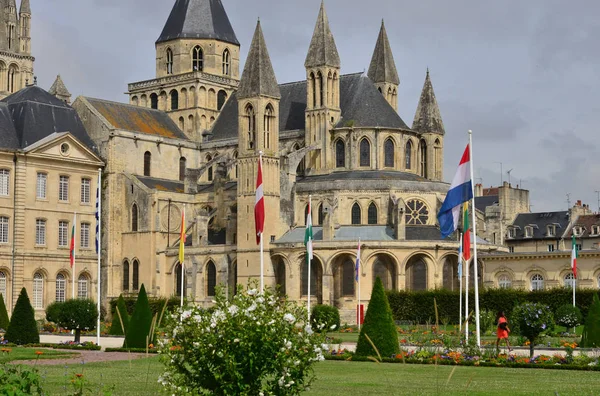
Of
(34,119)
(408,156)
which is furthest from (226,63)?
(34,119)

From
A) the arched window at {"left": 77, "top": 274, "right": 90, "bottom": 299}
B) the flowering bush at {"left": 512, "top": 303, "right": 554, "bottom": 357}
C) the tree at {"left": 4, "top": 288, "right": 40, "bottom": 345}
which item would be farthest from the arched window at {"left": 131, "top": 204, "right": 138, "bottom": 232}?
the flowering bush at {"left": 512, "top": 303, "right": 554, "bottom": 357}

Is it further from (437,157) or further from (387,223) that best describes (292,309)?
(437,157)

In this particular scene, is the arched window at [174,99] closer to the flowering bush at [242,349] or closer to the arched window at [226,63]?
the arched window at [226,63]

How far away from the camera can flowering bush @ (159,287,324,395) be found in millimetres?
16344

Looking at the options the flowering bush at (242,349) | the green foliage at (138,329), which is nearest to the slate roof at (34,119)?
the green foliage at (138,329)

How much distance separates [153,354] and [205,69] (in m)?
55.1

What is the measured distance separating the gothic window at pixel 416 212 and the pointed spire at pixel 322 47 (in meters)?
10.9

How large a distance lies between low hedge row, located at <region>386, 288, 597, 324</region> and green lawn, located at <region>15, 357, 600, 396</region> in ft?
107

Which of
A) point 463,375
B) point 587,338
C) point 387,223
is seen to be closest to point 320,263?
point 387,223

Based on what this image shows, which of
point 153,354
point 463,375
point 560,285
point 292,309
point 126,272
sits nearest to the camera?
point 292,309

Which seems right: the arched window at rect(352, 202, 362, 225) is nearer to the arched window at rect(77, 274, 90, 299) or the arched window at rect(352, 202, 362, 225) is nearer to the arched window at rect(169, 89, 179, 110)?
the arched window at rect(77, 274, 90, 299)

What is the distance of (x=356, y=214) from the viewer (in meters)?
72.4

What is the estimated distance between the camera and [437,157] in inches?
3135

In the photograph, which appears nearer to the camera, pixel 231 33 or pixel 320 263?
pixel 320 263
